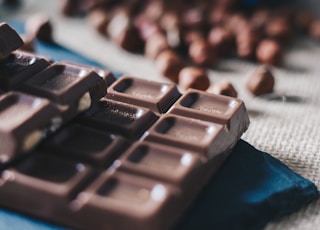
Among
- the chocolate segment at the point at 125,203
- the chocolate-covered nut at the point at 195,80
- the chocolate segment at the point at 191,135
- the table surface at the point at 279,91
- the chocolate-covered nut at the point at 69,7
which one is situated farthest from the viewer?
the chocolate-covered nut at the point at 69,7

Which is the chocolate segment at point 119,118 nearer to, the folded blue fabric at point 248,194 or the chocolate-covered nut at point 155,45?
the folded blue fabric at point 248,194

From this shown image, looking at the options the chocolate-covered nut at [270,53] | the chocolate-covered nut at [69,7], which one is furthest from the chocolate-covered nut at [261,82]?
the chocolate-covered nut at [69,7]

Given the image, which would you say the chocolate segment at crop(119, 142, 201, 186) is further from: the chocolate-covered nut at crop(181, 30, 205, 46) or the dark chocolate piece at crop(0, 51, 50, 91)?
the chocolate-covered nut at crop(181, 30, 205, 46)

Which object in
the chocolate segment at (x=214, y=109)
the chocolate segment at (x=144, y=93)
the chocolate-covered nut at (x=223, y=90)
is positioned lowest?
the chocolate-covered nut at (x=223, y=90)

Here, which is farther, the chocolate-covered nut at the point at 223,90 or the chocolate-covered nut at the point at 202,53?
the chocolate-covered nut at the point at 202,53

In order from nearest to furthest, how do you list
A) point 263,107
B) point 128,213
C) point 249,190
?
point 128,213, point 249,190, point 263,107

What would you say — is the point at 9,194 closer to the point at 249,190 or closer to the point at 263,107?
the point at 249,190

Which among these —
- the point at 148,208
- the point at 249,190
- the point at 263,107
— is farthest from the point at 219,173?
the point at 263,107

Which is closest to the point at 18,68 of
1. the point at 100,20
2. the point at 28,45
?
the point at 28,45
